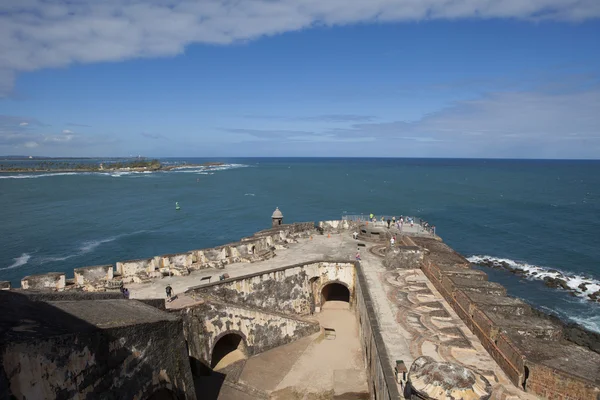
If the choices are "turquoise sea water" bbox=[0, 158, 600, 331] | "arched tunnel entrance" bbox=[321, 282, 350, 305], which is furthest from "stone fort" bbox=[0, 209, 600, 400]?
"turquoise sea water" bbox=[0, 158, 600, 331]

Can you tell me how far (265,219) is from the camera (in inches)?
2653

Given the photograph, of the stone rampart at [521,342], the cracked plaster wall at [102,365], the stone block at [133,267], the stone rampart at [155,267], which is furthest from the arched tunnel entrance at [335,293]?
the cracked plaster wall at [102,365]

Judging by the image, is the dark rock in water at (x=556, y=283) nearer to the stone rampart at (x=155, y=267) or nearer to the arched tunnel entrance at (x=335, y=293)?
the arched tunnel entrance at (x=335, y=293)

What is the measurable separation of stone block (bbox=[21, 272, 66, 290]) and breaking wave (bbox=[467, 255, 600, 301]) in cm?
4280

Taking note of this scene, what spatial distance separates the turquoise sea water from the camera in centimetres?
4400

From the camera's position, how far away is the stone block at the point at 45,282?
20.5 m

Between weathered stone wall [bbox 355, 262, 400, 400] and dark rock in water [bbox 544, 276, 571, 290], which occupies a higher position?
weathered stone wall [bbox 355, 262, 400, 400]

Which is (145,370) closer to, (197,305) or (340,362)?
(197,305)

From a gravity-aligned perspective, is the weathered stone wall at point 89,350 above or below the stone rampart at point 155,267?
above

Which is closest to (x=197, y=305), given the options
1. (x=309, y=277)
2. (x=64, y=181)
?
(x=309, y=277)

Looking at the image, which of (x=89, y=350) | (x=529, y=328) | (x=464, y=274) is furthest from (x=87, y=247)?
(x=529, y=328)

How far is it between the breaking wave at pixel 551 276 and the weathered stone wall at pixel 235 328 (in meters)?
30.1

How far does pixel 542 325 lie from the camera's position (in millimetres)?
14883

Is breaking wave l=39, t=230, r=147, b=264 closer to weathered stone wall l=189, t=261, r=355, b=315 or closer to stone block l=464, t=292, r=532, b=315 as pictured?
weathered stone wall l=189, t=261, r=355, b=315
